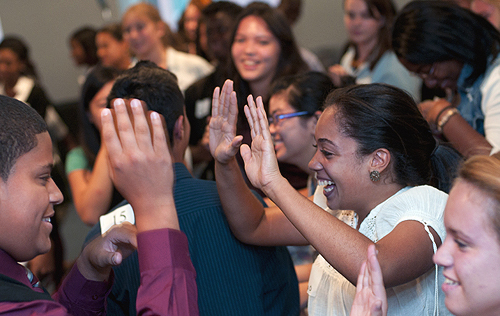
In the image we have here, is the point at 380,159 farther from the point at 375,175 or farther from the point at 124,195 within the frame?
the point at 124,195

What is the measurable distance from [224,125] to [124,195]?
633mm

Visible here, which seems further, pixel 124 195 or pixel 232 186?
pixel 232 186

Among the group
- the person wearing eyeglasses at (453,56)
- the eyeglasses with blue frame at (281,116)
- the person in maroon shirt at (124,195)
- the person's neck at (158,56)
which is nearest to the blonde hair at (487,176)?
the person in maroon shirt at (124,195)

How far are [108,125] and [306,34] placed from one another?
19.9 ft

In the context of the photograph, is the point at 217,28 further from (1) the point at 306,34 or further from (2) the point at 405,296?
(1) the point at 306,34

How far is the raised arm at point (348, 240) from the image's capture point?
1.15 m

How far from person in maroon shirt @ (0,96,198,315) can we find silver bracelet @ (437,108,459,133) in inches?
57.7

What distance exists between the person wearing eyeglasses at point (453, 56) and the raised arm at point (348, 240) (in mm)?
960

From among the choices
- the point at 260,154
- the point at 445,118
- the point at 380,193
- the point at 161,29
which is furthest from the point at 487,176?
the point at 161,29

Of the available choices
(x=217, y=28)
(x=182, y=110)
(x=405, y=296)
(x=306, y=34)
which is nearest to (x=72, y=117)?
(x=306, y=34)

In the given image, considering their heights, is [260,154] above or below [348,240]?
above

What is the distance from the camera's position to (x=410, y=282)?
1322 millimetres

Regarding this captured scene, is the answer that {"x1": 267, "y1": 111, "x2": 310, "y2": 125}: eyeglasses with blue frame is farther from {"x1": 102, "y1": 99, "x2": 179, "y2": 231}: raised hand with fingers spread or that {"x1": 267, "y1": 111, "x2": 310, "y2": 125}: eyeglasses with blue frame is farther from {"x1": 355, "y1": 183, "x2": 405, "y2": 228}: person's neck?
{"x1": 102, "y1": 99, "x2": 179, "y2": 231}: raised hand with fingers spread

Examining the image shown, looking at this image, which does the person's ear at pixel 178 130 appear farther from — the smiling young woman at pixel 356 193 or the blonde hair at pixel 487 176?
the blonde hair at pixel 487 176
